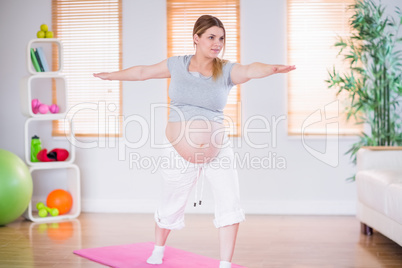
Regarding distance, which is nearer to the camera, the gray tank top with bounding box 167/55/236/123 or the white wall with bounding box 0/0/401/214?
the gray tank top with bounding box 167/55/236/123

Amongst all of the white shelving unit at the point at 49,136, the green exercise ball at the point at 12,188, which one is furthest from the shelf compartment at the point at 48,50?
the green exercise ball at the point at 12,188

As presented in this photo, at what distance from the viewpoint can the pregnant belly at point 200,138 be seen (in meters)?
3.11

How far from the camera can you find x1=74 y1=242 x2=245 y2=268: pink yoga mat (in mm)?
3459

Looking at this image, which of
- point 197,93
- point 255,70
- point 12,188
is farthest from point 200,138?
point 12,188

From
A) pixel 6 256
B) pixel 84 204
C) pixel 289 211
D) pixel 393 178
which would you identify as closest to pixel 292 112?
pixel 289 211

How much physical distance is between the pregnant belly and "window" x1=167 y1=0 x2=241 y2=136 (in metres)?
2.25

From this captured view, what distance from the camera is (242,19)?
5.36 metres

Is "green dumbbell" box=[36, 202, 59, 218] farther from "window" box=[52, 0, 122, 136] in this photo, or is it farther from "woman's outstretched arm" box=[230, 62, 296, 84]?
"woman's outstretched arm" box=[230, 62, 296, 84]

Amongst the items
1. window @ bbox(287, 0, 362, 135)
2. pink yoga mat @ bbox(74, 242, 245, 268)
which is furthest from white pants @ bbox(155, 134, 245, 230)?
window @ bbox(287, 0, 362, 135)

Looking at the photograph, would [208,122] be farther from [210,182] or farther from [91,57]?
[91,57]

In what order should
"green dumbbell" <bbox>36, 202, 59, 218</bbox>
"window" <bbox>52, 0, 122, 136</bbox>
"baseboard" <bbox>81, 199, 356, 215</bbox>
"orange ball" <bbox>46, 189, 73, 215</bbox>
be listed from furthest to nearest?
"window" <bbox>52, 0, 122, 136</bbox>, "baseboard" <bbox>81, 199, 356, 215</bbox>, "orange ball" <bbox>46, 189, 73, 215</bbox>, "green dumbbell" <bbox>36, 202, 59, 218</bbox>

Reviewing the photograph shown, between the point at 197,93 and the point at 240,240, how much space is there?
4.94 ft

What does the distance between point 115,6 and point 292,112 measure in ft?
5.93

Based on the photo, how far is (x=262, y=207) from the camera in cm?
540
